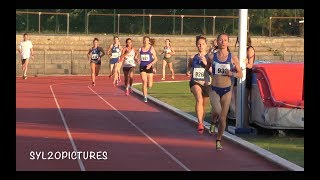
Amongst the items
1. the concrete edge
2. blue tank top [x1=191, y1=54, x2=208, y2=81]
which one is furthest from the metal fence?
blue tank top [x1=191, y1=54, x2=208, y2=81]

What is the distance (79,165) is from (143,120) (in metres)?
7.15

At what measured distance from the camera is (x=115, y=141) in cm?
1490

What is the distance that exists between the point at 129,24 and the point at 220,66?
3671 centimetres

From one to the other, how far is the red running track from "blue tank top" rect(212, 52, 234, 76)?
4.12 feet

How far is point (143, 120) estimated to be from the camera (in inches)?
749

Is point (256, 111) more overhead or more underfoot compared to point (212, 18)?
more underfoot

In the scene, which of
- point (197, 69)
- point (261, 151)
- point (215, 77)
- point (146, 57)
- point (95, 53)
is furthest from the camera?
point (95, 53)

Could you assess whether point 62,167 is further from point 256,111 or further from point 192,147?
point 256,111

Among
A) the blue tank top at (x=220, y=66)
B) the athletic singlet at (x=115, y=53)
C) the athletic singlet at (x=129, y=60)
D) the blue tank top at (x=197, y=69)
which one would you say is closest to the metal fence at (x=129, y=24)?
the athletic singlet at (x=115, y=53)

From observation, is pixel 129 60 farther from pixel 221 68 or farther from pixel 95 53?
pixel 221 68

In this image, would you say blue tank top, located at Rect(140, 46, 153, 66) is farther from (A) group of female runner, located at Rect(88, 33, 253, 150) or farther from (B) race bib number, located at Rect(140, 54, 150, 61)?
(A) group of female runner, located at Rect(88, 33, 253, 150)

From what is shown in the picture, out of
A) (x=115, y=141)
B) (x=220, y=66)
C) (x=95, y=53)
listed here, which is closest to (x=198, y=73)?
(x=220, y=66)
